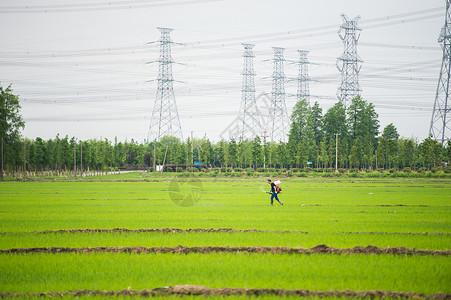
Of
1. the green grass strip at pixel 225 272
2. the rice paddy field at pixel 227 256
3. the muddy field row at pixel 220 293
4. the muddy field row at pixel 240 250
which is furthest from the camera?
the muddy field row at pixel 240 250

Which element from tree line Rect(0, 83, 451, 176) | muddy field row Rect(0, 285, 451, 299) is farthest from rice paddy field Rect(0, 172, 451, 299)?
tree line Rect(0, 83, 451, 176)

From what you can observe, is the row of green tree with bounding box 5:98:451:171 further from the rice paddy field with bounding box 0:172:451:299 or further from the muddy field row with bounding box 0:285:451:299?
the muddy field row with bounding box 0:285:451:299

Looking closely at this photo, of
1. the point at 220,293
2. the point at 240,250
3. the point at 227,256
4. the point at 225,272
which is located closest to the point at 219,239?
the point at 240,250

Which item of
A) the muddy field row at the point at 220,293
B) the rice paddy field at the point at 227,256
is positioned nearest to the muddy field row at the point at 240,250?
the rice paddy field at the point at 227,256

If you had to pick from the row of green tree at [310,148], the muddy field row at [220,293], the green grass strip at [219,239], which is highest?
the row of green tree at [310,148]

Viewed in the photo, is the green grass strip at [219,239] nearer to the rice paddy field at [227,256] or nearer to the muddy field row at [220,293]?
the rice paddy field at [227,256]

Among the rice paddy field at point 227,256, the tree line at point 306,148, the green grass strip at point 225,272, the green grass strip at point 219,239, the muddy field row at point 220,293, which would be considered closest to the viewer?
the muddy field row at point 220,293

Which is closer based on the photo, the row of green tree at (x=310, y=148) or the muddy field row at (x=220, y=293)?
the muddy field row at (x=220, y=293)

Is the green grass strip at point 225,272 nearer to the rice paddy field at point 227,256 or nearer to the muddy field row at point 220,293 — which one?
the rice paddy field at point 227,256

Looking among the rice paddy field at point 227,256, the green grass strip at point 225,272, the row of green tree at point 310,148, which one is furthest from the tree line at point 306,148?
the green grass strip at point 225,272

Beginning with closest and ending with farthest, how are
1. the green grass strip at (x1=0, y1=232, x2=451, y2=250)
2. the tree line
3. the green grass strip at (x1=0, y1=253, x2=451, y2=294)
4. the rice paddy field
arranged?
the rice paddy field
the green grass strip at (x1=0, y1=253, x2=451, y2=294)
the green grass strip at (x1=0, y1=232, x2=451, y2=250)
the tree line

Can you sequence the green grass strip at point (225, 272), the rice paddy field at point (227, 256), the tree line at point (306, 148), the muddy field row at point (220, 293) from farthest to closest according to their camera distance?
the tree line at point (306, 148) < the green grass strip at point (225, 272) < the rice paddy field at point (227, 256) < the muddy field row at point (220, 293)

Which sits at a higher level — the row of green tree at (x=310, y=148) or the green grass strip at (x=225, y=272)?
the row of green tree at (x=310, y=148)

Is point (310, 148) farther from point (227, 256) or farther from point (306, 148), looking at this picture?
point (227, 256)
